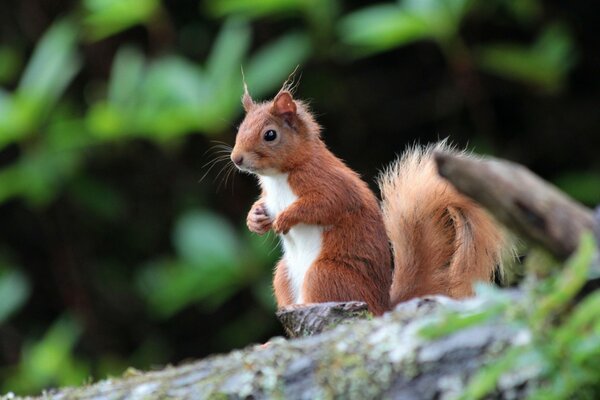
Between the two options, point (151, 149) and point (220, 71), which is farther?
point (151, 149)

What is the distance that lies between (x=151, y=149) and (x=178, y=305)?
81 centimetres

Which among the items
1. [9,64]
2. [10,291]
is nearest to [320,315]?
[10,291]

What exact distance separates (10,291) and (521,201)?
3177 millimetres

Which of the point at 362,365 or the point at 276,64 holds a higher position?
the point at 276,64

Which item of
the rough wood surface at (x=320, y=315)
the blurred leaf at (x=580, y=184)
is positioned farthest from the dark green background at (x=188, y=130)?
the rough wood surface at (x=320, y=315)

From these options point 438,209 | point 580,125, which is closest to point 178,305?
point 580,125

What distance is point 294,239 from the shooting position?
201cm

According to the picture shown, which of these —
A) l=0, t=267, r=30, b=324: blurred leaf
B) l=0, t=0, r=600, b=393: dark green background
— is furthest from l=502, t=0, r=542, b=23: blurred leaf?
l=0, t=267, r=30, b=324: blurred leaf

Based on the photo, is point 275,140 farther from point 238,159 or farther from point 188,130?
point 188,130

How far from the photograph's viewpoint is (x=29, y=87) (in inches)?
147

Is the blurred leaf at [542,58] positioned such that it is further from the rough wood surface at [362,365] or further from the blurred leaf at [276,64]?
the rough wood surface at [362,365]

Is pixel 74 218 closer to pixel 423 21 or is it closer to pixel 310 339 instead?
pixel 423 21

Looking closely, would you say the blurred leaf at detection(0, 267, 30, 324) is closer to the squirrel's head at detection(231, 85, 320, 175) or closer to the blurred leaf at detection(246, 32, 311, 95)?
the blurred leaf at detection(246, 32, 311, 95)

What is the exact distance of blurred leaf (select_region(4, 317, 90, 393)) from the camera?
359 cm
